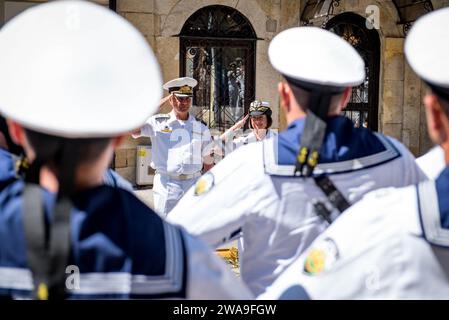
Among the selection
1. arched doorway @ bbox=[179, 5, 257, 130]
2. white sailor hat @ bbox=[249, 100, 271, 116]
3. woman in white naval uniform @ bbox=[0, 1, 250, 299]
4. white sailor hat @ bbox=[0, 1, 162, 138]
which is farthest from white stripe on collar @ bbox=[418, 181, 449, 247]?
arched doorway @ bbox=[179, 5, 257, 130]

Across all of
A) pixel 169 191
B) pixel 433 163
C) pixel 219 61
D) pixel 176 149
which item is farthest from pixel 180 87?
pixel 433 163

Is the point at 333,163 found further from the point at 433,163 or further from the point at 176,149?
the point at 176,149

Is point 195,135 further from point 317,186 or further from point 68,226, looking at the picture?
point 68,226

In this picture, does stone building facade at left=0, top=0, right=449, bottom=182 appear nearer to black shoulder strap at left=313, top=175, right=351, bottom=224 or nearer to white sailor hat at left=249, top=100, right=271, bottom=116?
white sailor hat at left=249, top=100, right=271, bottom=116

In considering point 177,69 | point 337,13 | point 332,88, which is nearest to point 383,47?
point 337,13

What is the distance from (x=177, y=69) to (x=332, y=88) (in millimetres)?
7726

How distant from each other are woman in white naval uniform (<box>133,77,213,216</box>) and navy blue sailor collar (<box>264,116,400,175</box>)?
3.72 metres

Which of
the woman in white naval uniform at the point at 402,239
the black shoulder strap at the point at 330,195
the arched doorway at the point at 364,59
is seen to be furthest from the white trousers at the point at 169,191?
the arched doorway at the point at 364,59

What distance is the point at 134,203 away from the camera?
124cm

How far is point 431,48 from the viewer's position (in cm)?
146

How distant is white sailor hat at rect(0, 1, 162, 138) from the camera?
43.5 inches

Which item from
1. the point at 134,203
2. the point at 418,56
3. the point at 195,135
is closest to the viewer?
the point at 134,203

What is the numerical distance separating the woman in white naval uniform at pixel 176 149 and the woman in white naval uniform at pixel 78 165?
14.6 feet

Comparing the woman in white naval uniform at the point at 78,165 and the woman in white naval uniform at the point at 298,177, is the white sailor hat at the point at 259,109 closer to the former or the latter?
the woman in white naval uniform at the point at 298,177
